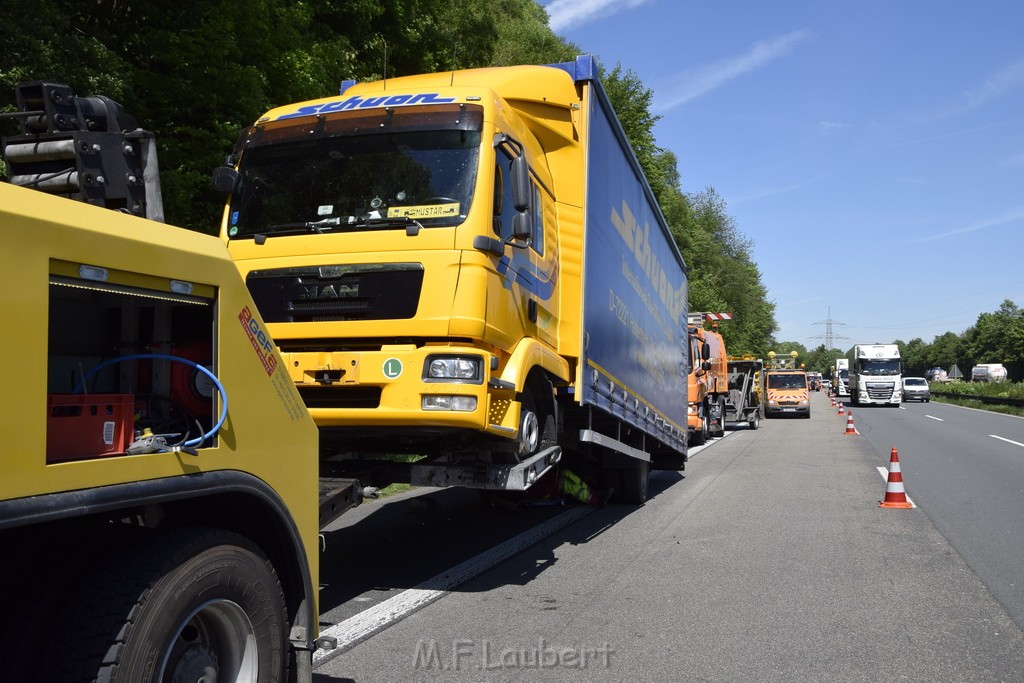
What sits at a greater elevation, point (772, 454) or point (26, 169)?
point (26, 169)

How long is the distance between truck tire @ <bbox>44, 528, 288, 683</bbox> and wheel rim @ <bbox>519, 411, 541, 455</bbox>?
121 inches

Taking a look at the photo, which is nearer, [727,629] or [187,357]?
[187,357]

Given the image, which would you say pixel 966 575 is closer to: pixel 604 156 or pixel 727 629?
pixel 727 629

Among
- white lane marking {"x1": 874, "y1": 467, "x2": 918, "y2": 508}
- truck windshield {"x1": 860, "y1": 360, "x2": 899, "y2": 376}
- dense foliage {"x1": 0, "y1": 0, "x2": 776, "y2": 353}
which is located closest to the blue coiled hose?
dense foliage {"x1": 0, "y1": 0, "x2": 776, "y2": 353}

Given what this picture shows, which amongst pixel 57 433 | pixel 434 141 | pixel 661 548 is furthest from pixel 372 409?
pixel 661 548

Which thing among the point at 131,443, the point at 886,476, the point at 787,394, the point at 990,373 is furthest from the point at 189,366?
the point at 990,373

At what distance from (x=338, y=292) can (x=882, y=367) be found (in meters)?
44.4

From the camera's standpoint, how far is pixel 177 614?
248 centimetres

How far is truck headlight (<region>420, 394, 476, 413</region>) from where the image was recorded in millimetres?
5148

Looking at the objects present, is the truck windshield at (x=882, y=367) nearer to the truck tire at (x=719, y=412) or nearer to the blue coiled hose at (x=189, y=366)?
the truck tire at (x=719, y=412)

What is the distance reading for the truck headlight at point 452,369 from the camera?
520cm

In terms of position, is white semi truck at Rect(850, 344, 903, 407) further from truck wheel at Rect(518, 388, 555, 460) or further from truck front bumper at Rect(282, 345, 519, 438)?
truck front bumper at Rect(282, 345, 519, 438)

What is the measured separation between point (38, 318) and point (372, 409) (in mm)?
3230

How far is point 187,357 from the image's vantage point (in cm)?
284
